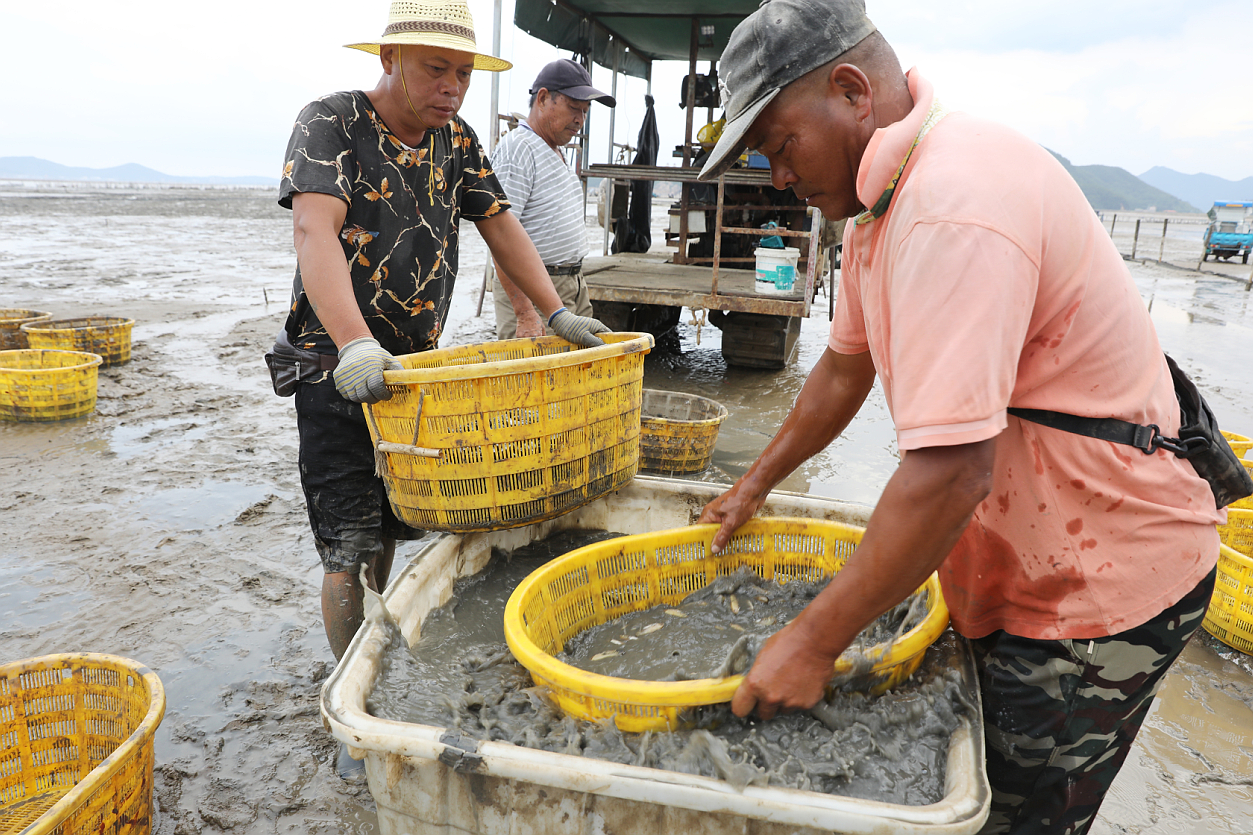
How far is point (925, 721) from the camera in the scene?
142 cm

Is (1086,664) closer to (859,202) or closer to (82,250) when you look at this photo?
(859,202)

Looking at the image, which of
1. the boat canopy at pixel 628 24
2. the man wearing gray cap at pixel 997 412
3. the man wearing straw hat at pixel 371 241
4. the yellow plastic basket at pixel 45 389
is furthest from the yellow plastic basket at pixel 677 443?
the boat canopy at pixel 628 24

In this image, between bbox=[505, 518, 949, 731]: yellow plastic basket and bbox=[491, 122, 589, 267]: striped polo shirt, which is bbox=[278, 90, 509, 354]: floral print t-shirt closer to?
bbox=[505, 518, 949, 731]: yellow plastic basket

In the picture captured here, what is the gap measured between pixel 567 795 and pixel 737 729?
13.6 inches

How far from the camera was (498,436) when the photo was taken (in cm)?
183

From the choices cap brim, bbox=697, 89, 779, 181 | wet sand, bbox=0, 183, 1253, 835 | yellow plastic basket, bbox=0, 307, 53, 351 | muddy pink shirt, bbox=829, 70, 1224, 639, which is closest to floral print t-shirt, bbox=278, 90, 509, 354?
cap brim, bbox=697, 89, 779, 181

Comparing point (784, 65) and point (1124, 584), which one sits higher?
point (784, 65)

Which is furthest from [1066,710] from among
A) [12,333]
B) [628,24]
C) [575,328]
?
[628,24]

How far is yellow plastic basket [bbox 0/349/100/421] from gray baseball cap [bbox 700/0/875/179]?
6.23 metres

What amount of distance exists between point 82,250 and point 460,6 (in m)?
20.8

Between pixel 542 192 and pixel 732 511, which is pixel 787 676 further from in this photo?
pixel 542 192

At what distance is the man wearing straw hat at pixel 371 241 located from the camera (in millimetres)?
2018

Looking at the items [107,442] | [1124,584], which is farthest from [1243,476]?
[107,442]

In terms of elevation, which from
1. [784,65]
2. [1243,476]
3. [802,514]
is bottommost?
[802,514]
